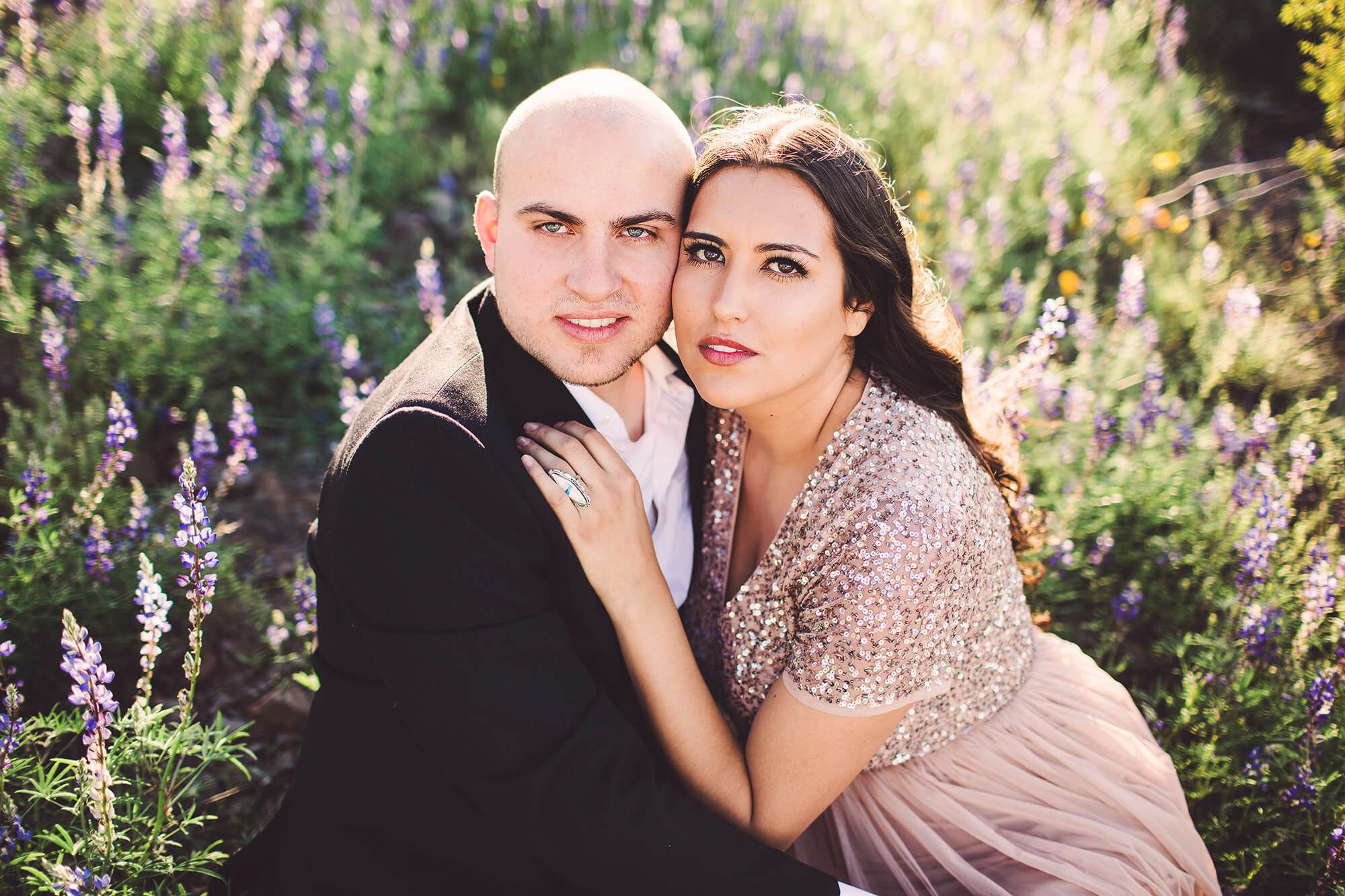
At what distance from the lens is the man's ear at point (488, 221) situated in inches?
89.6

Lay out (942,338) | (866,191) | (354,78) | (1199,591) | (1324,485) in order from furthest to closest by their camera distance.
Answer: (354,78) → (1324,485) → (1199,591) → (942,338) → (866,191)

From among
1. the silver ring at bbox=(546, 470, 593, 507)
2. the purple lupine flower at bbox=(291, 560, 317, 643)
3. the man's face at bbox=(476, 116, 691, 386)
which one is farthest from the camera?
the purple lupine flower at bbox=(291, 560, 317, 643)

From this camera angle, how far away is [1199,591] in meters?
3.12

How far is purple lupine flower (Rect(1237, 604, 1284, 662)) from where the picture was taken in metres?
2.70

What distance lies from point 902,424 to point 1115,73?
5.74 meters

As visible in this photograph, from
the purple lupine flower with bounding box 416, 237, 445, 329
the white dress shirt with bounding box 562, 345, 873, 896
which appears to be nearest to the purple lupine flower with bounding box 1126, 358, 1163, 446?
the white dress shirt with bounding box 562, 345, 873, 896

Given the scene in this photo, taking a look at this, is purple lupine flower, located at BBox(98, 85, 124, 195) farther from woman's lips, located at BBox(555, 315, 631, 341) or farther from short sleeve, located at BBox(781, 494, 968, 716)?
short sleeve, located at BBox(781, 494, 968, 716)

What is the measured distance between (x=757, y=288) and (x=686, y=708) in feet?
3.36

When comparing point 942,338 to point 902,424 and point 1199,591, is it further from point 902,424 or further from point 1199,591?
point 1199,591

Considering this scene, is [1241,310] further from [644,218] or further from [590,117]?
[590,117]

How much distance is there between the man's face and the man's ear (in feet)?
0.31

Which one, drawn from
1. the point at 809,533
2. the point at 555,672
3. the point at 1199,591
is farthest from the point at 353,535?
the point at 1199,591

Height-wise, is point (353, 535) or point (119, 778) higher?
point (353, 535)

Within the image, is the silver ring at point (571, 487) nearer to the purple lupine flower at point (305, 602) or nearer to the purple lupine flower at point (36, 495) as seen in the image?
the purple lupine flower at point (305, 602)
